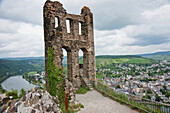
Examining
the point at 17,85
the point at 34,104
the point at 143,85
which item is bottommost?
the point at 17,85

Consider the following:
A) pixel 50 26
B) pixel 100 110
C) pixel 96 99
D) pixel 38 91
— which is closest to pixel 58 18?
pixel 50 26

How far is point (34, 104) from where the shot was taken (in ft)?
10.7

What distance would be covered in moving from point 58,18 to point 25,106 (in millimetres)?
12162

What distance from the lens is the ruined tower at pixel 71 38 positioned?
11986 millimetres

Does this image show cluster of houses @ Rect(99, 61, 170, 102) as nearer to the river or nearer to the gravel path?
the gravel path

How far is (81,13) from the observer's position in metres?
16.8

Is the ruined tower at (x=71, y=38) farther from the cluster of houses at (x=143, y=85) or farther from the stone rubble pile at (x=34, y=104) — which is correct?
the stone rubble pile at (x=34, y=104)

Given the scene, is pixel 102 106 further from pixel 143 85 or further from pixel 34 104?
pixel 143 85

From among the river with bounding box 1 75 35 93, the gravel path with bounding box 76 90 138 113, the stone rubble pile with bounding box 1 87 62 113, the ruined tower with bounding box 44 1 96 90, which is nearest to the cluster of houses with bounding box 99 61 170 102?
the gravel path with bounding box 76 90 138 113

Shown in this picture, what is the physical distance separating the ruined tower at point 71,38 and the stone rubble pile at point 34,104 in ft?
26.2

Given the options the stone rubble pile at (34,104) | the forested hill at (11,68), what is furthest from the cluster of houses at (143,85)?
the forested hill at (11,68)

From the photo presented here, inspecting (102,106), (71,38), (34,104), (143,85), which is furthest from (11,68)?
(34,104)

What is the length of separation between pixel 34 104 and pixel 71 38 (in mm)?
12543

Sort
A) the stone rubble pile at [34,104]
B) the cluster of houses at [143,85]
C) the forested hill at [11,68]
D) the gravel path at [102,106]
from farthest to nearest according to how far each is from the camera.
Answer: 1. the forested hill at [11,68]
2. the cluster of houses at [143,85]
3. the gravel path at [102,106]
4. the stone rubble pile at [34,104]
